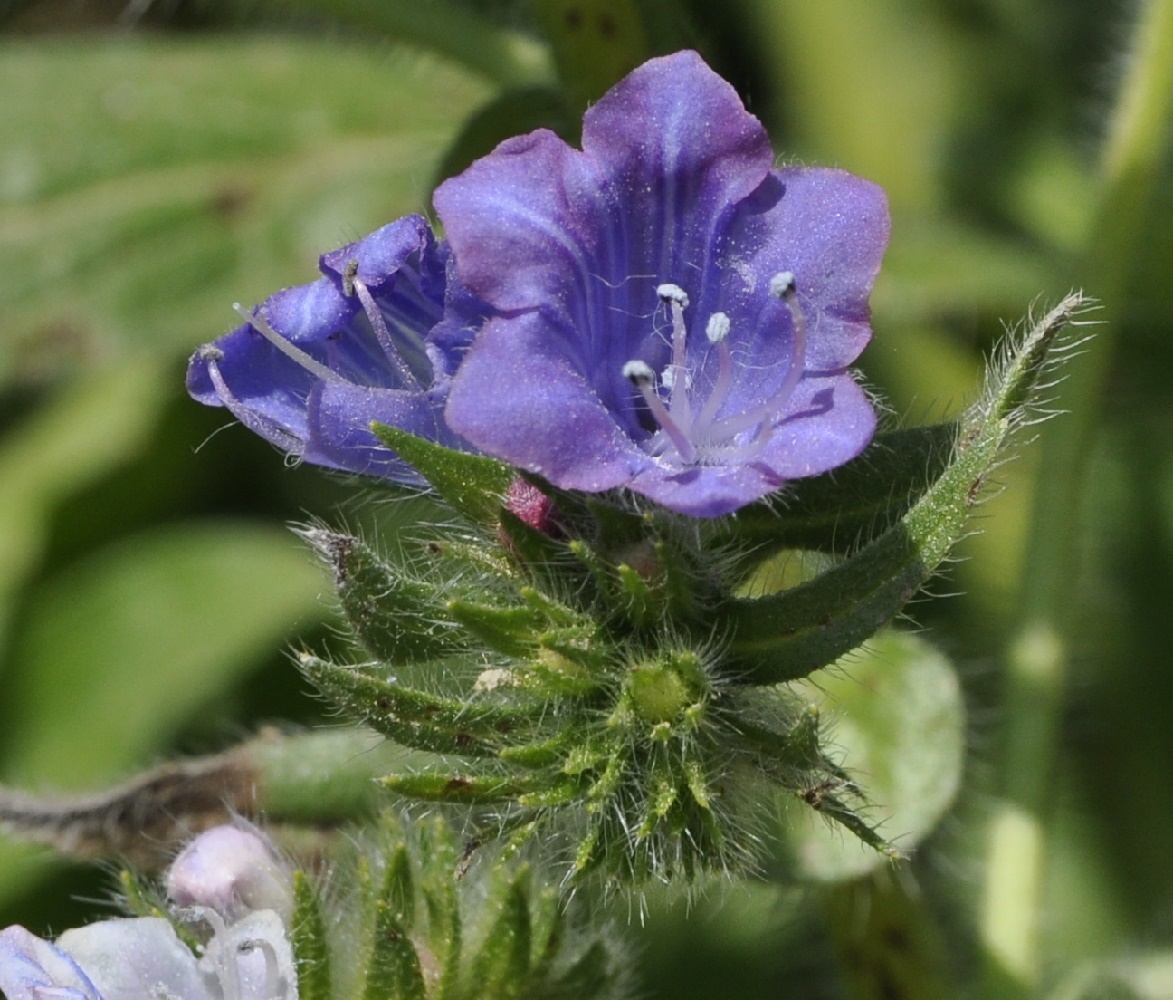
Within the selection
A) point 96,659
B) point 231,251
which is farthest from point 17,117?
point 96,659

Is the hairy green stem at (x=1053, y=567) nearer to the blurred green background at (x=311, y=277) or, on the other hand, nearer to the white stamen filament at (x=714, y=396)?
the blurred green background at (x=311, y=277)

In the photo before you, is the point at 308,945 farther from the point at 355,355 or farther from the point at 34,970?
the point at 355,355

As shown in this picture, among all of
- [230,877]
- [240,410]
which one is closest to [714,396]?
[240,410]

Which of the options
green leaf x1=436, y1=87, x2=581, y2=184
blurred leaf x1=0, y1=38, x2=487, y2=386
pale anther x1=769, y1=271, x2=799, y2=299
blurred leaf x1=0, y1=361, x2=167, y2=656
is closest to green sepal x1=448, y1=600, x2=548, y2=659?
pale anther x1=769, y1=271, x2=799, y2=299

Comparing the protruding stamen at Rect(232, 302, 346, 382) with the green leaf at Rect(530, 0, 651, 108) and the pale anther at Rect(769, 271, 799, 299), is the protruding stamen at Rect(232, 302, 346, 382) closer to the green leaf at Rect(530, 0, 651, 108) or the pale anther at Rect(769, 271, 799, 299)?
the pale anther at Rect(769, 271, 799, 299)

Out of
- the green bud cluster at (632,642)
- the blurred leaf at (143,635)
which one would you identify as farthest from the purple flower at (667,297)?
the blurred leaf at (143,635)

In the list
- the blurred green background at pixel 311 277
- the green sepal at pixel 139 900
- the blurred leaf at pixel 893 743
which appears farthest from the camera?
the blurred green background at pixel 311 277
